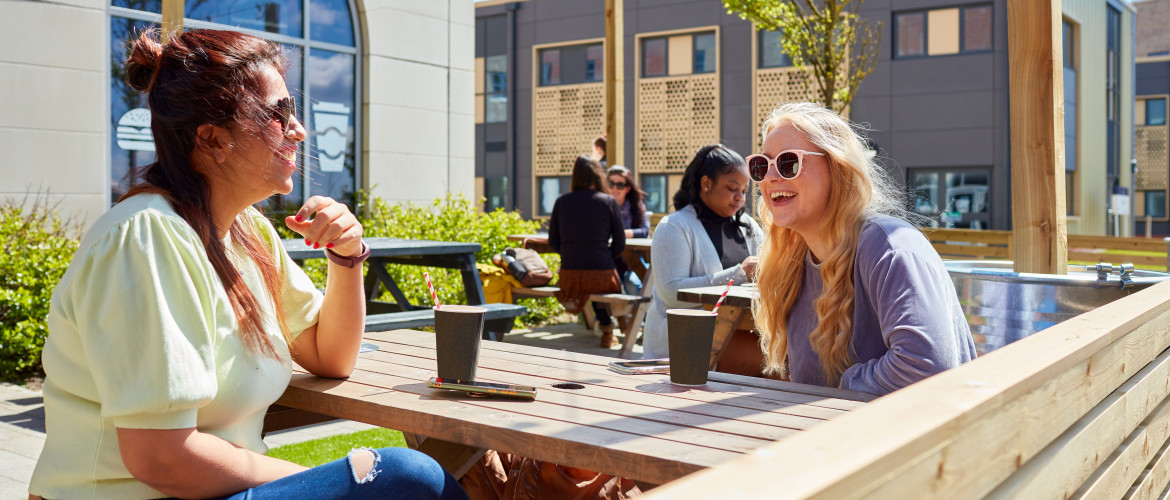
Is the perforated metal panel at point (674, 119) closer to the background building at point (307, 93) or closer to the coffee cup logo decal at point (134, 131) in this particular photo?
the background building at point (307, 93)

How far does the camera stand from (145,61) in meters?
1.77

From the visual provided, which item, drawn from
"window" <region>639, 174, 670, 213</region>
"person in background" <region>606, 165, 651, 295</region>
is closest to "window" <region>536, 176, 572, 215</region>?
"window" <region>639, 174, 670, 213</region>

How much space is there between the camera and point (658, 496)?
76 cm

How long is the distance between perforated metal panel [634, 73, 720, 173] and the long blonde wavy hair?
23532 mm

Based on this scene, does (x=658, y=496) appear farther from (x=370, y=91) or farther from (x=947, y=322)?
(x=370, y=91)

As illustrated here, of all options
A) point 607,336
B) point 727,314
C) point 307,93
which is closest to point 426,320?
point 727,314

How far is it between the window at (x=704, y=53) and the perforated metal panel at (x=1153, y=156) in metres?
26.0

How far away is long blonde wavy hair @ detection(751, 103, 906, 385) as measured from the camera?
238 centimetres

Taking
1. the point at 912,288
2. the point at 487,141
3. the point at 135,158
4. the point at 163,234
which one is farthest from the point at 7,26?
the point at 487,141

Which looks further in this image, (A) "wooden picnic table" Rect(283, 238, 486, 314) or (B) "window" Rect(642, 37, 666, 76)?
(B) "window" Rect(642, 37, 666, 76)

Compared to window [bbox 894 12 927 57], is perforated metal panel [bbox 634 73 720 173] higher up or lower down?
lower down

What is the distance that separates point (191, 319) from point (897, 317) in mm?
1456

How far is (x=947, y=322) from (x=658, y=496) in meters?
1.59

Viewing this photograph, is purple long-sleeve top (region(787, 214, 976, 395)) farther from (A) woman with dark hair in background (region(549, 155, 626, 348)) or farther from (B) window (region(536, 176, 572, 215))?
(B) window (region(536, 176, 572, 215))
